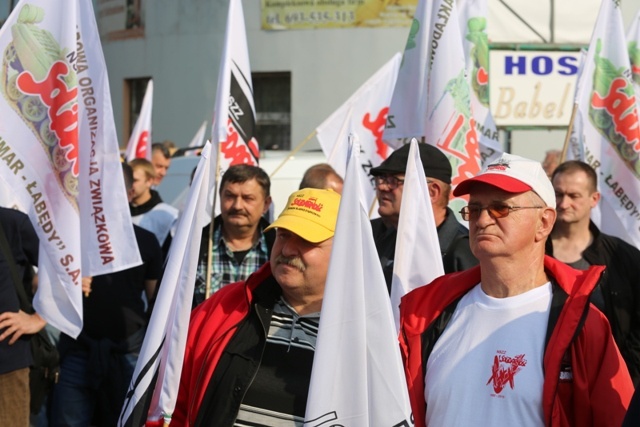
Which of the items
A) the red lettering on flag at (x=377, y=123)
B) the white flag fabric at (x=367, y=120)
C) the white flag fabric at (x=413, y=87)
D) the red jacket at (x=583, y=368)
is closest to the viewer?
the red jacket at (x=583, y=368)

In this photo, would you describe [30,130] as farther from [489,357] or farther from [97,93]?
[489,357]

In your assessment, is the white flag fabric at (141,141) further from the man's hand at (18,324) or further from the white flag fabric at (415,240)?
the white flag fabric at (415,240)

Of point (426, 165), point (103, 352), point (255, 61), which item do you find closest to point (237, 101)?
point (103, 352)

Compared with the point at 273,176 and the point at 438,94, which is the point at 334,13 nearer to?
the point at 273,176

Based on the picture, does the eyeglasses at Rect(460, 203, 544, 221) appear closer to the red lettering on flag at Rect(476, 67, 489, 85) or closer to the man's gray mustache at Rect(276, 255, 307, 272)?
the man's gray mustache at Rect(276, 255, 307, 272)

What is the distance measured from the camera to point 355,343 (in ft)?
12.4

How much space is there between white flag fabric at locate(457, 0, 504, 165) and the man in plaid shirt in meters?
2.58

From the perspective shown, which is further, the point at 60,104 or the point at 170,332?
the point at 60,104

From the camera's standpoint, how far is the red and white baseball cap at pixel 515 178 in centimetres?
393

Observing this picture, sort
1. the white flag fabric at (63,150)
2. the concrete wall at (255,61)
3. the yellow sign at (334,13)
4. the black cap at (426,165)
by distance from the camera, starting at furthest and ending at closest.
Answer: the concrete wall at (255,61) → the yellow sign at (334,13) → the white flag fabric at (63,150) → the black cap at (426,165)

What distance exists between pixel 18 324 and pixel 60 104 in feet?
4.00

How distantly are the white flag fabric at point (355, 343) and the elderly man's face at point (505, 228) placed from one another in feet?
1.23

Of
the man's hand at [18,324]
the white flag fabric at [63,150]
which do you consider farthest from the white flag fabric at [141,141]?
the man's hand at [18,324]

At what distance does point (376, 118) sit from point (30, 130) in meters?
4.95
